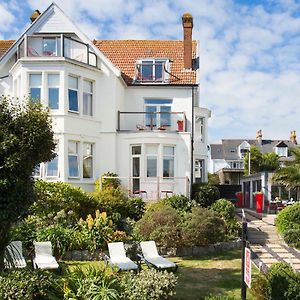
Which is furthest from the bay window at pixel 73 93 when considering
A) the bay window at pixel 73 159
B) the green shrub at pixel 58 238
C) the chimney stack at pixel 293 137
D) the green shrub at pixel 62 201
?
the chimney stack at pixel 293 137

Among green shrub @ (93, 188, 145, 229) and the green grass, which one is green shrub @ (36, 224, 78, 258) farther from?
green shrub @ (93, 188, 145, 229)

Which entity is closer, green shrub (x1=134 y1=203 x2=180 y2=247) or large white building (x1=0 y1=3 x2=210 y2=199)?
green shrub (x1=134 y1=203 x2=180 y2=247)

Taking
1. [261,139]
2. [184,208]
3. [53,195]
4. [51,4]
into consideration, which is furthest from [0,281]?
[261,139]

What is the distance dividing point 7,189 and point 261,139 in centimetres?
7367

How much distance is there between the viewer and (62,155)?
73.9 ft

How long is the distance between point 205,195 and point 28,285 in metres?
15.7

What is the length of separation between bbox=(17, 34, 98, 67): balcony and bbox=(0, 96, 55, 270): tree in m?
13.7

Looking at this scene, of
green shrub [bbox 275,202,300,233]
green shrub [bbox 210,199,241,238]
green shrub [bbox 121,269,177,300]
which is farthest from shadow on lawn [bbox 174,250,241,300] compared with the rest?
green shrub [bbox 275,202,300,233]

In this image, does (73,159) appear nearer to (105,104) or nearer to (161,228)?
(105,104)

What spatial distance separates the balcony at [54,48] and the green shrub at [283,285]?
1730 centimetres

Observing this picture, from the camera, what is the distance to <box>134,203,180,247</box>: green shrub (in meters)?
16.3

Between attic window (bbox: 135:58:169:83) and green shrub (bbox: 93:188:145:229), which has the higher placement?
attic window (bbox: 135:58:169:83)

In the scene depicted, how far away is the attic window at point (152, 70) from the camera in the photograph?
90.4 ft

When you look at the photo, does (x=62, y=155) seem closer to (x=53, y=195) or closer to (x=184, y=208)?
(x=53, y=195)
